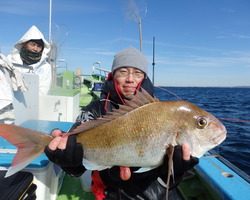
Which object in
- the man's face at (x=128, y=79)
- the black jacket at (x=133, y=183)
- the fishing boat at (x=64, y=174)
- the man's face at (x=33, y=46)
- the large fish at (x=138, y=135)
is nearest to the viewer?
the large fish at (x=138, y=135)

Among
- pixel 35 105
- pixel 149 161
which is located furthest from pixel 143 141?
pixel 35 105

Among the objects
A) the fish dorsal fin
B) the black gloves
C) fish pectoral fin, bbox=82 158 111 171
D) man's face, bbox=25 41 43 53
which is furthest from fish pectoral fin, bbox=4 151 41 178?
man's face, bbox=25 41 43 53

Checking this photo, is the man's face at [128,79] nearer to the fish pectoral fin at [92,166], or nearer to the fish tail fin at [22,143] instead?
the fish pectoral fin at [92,166]

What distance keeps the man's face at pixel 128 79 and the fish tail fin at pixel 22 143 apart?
30.3 inches

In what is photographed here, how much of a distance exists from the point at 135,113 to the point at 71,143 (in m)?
0.48

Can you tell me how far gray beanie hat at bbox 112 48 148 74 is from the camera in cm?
246

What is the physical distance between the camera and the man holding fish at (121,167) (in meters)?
2.11

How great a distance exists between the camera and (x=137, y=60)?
2.48 metres

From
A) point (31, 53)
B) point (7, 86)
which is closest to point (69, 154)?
point (7, 86)

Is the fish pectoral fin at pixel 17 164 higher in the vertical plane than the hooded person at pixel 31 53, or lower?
lower

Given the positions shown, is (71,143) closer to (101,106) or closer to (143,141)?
(143,141)

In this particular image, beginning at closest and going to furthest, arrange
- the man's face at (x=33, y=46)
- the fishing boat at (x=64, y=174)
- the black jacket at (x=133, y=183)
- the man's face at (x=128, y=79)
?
the black jacket at (x=133, y=183) < the man's face at (x=128, y=79) < the fishing boat at (x=64, y=174) < the man's face at (x=33, y=46)

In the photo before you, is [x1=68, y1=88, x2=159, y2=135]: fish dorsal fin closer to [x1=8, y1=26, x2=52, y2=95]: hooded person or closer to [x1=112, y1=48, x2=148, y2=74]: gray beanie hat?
[x1=112, y1=48, x2=148, y2=74]: gray beanie hat

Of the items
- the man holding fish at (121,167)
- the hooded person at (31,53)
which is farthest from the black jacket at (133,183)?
the hooded person at (31,53)
